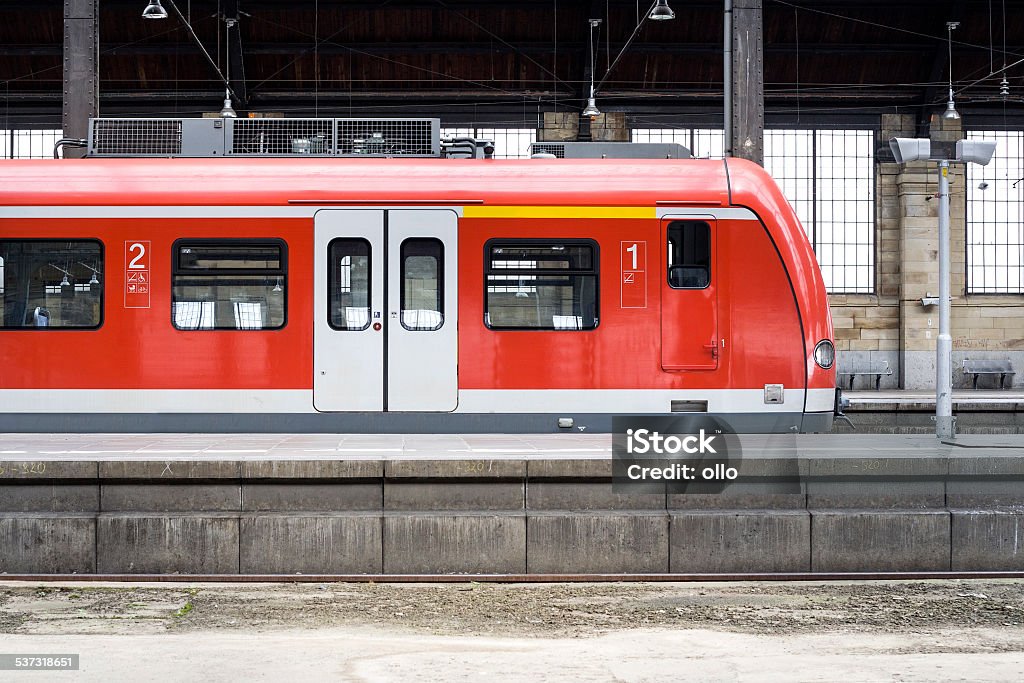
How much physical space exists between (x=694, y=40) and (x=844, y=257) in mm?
7163

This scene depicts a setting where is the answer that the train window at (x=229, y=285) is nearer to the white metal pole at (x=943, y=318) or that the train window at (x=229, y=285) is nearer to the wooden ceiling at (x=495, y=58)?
the white metal pole at (x=943, y=318)

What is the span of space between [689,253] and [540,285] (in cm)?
167

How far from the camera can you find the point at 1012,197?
31.1m

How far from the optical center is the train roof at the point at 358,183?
12.7 metres

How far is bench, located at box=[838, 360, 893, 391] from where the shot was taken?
30.4 metres

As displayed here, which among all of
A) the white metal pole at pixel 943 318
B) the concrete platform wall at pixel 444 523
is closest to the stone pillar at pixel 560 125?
the white metal pole at pixel 943 318

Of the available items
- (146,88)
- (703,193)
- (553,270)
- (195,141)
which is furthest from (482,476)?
(146,88)

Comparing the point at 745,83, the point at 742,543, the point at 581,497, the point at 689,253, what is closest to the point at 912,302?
the point at 745,83

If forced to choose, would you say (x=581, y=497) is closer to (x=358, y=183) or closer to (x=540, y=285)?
(x=540, y=285)

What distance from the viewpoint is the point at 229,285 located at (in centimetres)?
1260

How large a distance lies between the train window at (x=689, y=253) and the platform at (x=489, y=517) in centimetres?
362

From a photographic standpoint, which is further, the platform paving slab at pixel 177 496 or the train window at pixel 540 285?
the train window at pixel 540 285

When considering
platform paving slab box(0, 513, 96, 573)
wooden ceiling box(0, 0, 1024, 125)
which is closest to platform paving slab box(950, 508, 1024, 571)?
platform paving slab box(0, 513, 96, 573)

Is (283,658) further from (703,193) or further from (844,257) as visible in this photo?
(844,257)
